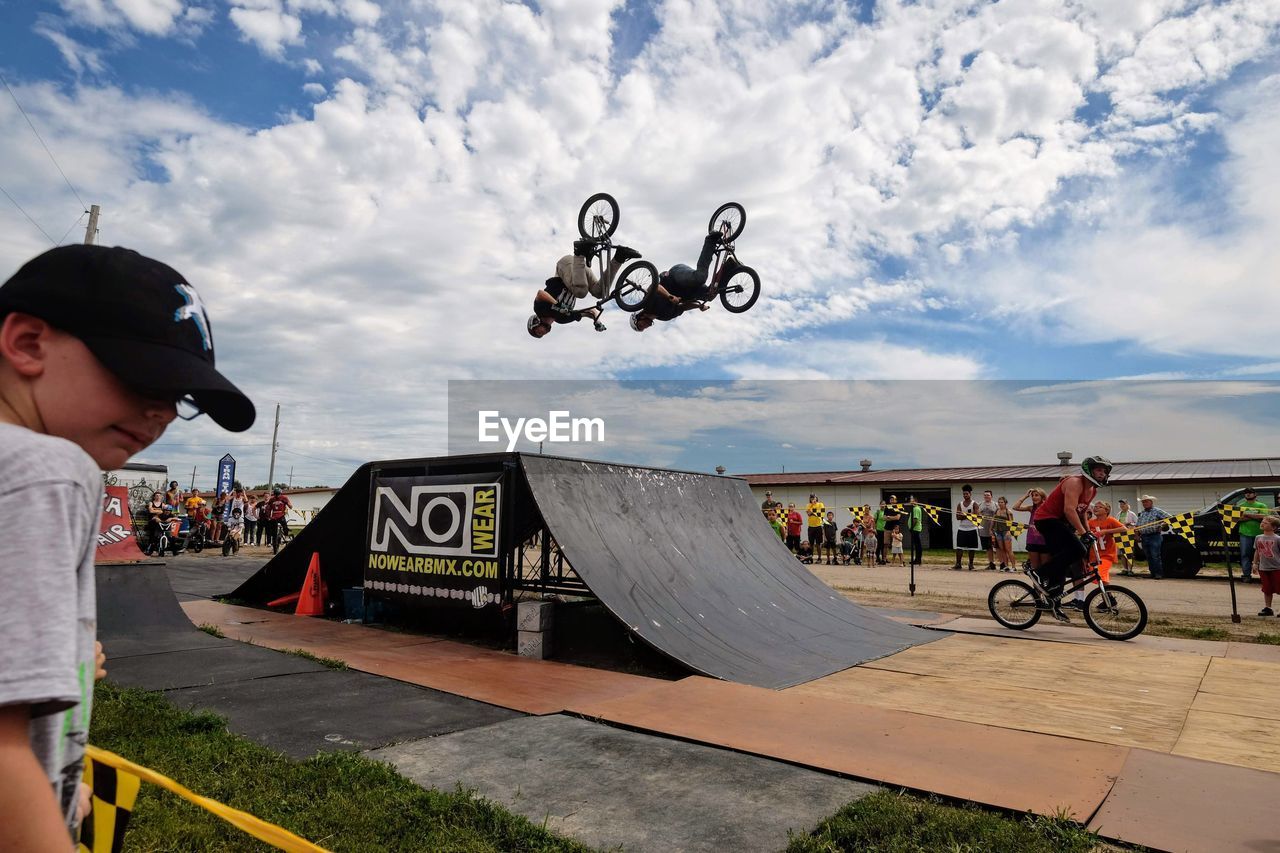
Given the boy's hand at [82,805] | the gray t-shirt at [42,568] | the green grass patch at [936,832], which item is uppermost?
the gray t-shirt at [42,568]

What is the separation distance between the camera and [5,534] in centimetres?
80

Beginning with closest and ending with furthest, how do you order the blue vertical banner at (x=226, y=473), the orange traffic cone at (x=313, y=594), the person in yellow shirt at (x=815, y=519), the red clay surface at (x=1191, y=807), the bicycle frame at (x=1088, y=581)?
the red clay surface at (x=1191, y=807) < the bicycle frame at (x=1088, y=581) < the orange traffic cone at (x=313, y=594) < the person in yellow shirt at (x=815, y=519) < the blue vertical banner at (x=226, y=473)

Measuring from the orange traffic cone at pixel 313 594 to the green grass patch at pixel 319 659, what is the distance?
2.39 m

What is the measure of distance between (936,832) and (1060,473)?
2769 cm

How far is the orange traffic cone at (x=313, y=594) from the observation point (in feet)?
29.5

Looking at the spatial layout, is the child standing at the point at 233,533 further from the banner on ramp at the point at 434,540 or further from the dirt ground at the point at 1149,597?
the dirt ground at the point at 1149,597

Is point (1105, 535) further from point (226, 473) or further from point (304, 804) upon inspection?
point (226, 473)

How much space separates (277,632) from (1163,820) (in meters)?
7.53

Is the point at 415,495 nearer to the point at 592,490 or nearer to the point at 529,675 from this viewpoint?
the point at 592,490

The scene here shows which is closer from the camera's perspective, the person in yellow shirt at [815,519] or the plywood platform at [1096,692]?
the plywood platform at [1096,692]

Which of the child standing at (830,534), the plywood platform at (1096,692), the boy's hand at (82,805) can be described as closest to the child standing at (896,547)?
the child standing at (830,534)

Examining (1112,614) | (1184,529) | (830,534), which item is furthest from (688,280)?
(830,534)

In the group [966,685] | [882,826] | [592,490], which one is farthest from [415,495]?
[882,826]

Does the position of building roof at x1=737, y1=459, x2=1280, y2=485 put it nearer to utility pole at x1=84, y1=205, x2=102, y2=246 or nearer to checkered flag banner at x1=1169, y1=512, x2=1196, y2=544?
checkered flag banner at x1=1169, y1=512, x2=1196, y2=544
